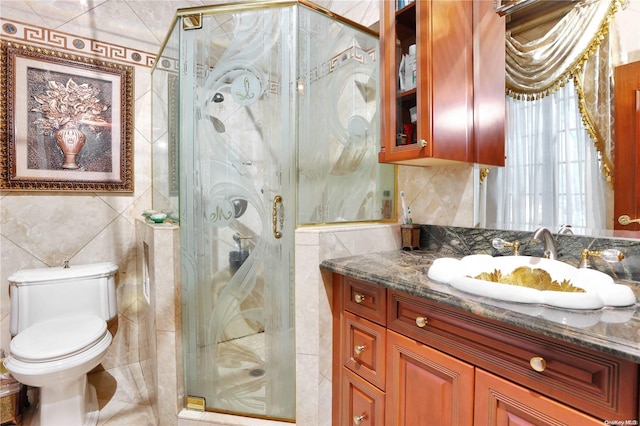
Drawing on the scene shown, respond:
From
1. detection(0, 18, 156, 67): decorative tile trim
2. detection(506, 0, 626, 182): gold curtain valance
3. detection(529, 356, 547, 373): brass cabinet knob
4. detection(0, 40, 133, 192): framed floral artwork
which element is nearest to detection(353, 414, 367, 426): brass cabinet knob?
detection(529, 356, 547, 373): brass cabinet knob

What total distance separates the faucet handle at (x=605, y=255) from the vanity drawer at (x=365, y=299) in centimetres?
64

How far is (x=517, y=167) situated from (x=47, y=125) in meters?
2.54

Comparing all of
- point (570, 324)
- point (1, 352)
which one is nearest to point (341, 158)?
point (570, 324)

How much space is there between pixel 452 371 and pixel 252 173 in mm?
1069

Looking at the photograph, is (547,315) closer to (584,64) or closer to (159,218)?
(584,64)

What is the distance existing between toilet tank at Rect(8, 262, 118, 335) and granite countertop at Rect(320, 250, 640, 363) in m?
1.60

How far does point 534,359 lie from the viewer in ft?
2.32

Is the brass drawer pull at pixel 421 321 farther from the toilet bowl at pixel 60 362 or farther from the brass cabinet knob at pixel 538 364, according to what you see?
the toilet bowl at pixel 60 362

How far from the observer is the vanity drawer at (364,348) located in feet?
3.69

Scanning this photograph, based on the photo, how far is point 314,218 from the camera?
142cm

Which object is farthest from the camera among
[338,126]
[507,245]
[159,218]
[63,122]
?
[63,122]

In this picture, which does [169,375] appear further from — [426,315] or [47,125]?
[47,125]

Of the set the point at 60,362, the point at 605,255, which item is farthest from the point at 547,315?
the point at 60,362

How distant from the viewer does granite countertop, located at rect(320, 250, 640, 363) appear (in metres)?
0.59
